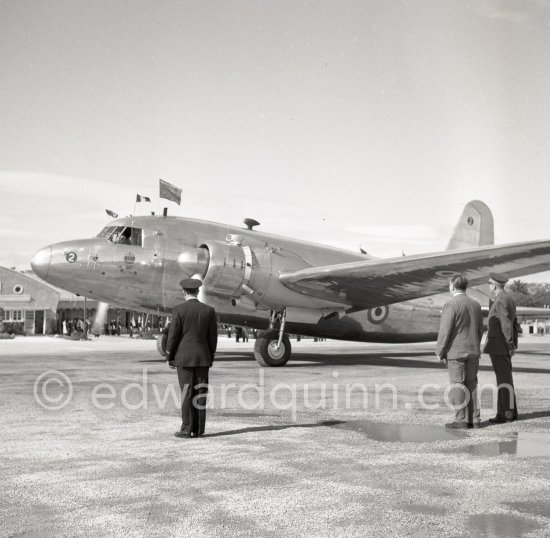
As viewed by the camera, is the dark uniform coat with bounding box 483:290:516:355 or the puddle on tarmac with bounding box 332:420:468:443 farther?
the dark uniform coat with bounding box 483:290:516:355

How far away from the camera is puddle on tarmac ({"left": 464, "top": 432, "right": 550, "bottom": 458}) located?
6.41m

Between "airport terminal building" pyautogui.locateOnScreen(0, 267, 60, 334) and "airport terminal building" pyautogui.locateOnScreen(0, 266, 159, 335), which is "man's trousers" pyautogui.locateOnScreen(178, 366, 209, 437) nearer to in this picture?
A: "airport terminal building" pyautogui.locateOnScreen(0, 266, 159, 335)

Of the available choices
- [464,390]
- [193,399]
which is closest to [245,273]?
[464,390]

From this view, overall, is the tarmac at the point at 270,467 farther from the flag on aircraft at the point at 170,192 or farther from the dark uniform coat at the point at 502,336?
the flag on aircraft at the point at 170,192

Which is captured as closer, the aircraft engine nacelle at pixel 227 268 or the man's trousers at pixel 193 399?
the man's trousers at pixel 193 399

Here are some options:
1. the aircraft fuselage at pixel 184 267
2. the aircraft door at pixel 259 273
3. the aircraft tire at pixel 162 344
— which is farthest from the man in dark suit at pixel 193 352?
the aircraft door at pixel 259 273

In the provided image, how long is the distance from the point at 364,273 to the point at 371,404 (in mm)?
7661

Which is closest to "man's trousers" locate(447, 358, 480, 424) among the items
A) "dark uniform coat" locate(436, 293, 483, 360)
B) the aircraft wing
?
"dark uniform coat" locate(436, 293, 483, 360)

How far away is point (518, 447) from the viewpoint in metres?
6.75

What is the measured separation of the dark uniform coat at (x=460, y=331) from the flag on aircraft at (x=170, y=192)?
619 inches

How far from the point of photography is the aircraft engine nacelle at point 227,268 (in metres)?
17.3

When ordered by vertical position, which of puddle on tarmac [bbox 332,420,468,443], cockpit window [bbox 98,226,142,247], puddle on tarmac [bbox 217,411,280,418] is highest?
cockpit window [bbox 98,226,142,247]

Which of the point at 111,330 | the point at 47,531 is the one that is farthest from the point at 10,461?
the point at 111,330

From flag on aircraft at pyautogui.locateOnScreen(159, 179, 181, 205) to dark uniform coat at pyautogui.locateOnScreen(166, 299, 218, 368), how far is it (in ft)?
50.3
